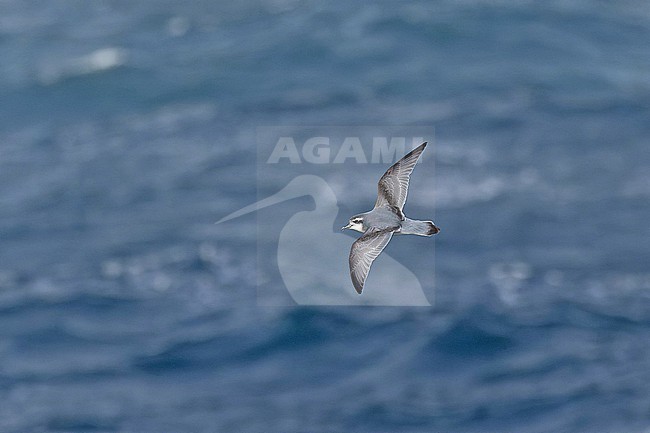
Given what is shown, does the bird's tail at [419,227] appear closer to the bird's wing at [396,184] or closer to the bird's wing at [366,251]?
the bird's wing at [366,251]

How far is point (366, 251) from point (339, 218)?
171 feet

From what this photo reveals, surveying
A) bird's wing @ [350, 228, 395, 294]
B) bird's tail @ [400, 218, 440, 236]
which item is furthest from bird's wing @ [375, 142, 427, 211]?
bird's wing @ [350, 228, 395, 294]

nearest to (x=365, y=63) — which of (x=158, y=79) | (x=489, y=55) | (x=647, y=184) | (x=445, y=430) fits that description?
(x=489, y=55)

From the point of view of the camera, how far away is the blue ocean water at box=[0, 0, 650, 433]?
7925 centimetres

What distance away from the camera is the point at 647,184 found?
281 ft

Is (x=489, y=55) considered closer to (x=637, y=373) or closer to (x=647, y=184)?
(x=647, y=184)

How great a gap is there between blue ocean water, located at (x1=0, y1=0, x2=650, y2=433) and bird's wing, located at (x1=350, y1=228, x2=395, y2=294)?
44704 millimetres

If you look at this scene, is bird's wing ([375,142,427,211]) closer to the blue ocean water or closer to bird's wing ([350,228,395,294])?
bird's wing ([350,228,395,294])

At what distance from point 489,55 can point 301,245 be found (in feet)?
75.9

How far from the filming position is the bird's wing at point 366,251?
107ft

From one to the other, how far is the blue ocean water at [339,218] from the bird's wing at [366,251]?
147ft

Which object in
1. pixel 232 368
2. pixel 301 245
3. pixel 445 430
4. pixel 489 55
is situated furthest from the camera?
pixel 489 55

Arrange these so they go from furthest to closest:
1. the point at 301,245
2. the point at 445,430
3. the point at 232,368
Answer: the point at 301,245 → the point at 232,368 → the point at 445,430

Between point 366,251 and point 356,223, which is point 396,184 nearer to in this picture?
point 356,223
